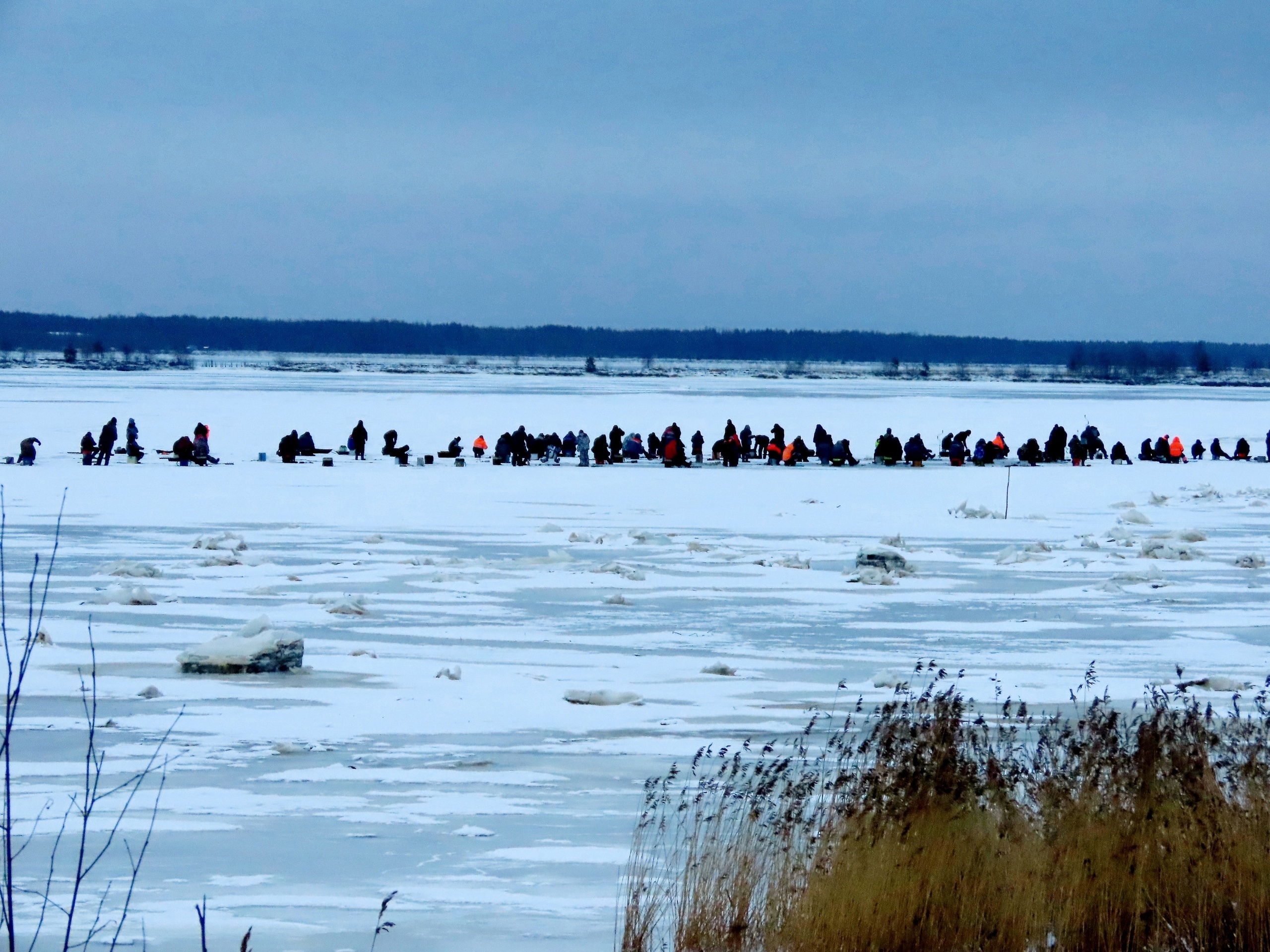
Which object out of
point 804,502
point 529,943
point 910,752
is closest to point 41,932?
point 529,943

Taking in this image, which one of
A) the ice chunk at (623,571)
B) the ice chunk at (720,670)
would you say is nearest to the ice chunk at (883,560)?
the ice chunk at (623,571)

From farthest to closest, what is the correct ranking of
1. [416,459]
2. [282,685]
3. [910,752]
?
1. [416,459]
2. [282,685]
3. [910,752]

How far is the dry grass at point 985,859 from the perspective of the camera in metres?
5.18

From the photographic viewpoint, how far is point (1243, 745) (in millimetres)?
7156

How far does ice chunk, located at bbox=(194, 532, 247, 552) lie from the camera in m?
18.1

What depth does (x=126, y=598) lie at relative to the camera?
13.7m

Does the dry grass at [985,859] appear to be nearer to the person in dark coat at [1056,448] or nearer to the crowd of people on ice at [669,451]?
the crowd of people on ice at [669,451]

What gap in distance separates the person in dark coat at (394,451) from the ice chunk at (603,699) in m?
24.9

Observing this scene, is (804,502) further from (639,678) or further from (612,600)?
(639,678)

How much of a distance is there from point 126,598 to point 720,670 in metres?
5.76

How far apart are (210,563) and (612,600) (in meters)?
4.94

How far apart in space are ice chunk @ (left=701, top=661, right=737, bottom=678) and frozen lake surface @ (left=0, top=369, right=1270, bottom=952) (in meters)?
0.08

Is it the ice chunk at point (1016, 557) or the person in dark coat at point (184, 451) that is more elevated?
the ice chunk at point (1016, 557)

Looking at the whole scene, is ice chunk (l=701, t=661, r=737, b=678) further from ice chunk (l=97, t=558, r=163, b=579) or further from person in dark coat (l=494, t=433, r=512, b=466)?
person in dark coat (l=494, t=433, r=512, b=466)
